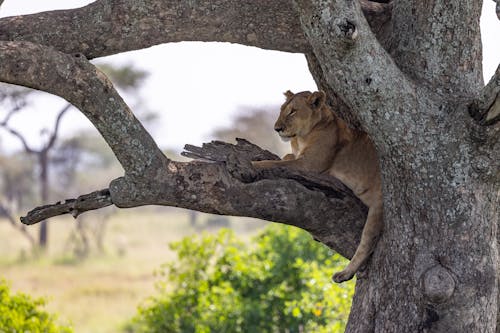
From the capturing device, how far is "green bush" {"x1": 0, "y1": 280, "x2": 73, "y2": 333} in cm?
757

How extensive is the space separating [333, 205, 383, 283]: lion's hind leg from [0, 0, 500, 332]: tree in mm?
71

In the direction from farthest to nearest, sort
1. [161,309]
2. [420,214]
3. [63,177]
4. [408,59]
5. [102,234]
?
1. [63,177]
2. [102,234]
3. [161,309]
4. [408,59]
5. [420,214]

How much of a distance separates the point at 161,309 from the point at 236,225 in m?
23.4

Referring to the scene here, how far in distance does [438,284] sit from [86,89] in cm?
221

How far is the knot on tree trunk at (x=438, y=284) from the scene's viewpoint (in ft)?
15.8

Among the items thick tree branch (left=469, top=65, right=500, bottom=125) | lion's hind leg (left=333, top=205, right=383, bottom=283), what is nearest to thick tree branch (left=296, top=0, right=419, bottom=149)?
thick tree branch (left=469, top=65, right=500, bottom=125)

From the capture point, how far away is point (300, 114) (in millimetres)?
6070

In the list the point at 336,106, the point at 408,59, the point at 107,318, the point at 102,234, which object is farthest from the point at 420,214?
the point at 102,234

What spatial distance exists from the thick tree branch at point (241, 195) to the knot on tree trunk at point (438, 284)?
706 mm

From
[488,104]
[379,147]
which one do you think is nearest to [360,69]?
[379,147]

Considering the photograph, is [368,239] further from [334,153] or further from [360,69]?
[360,69]

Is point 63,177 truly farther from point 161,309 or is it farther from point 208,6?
point 208,6

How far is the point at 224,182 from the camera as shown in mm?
5156

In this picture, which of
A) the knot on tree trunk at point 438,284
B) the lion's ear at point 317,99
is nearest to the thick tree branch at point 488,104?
the knot on tree trunk at point 438,284
